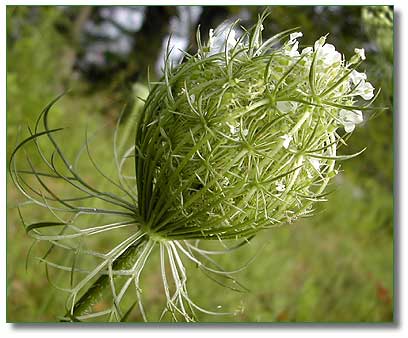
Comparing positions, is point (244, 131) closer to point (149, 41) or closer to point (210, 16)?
point (210, 16)

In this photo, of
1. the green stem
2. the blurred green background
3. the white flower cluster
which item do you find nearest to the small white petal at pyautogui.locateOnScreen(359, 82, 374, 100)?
the white flower cluster

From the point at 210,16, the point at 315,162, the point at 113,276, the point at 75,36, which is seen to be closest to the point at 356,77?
the point at 315,162

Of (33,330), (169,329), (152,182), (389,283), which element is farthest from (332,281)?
(152,182)

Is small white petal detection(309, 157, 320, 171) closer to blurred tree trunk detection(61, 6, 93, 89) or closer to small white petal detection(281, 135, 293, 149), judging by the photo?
small white petal detection(281, 135, 293, 149)

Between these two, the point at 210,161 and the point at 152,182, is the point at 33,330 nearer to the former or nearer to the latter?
the point at 152,182

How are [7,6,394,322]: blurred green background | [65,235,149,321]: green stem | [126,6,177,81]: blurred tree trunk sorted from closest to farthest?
[65,235,149,321]: green stem → [7,6,394,322]: blurred green background → [126,6,177,81]: blurred tree trunk

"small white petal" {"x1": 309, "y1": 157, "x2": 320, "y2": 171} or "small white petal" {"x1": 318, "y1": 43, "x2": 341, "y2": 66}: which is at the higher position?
"small white petal" {"x1": 318, "y1": 43, "x2": 341, "y2": 66}

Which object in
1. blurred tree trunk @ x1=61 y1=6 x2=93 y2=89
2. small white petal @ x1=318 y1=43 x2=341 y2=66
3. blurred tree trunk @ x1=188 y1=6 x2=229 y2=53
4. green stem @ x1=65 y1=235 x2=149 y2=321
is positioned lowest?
green stem @ x1=65 y1=235 x2=149 y2=321

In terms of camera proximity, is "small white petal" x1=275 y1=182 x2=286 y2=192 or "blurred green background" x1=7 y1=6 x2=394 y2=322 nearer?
"small white petal" x1=275 y1=182 x2=286 y2=192

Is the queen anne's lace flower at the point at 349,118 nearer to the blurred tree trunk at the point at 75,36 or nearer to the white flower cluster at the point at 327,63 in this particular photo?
the white flower cluster at the point at 327,63
